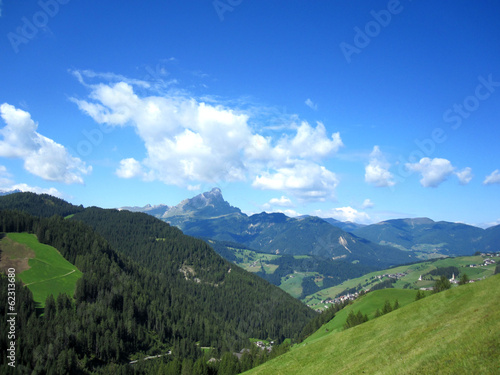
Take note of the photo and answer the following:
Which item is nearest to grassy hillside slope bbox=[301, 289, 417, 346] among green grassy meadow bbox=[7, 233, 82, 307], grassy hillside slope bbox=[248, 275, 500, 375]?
grassy hillside slope bbox=[248, 275, 500, 375]

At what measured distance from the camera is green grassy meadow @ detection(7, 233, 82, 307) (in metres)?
143

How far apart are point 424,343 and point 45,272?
183 metres

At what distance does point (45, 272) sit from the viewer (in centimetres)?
15775

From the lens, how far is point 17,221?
641 ft

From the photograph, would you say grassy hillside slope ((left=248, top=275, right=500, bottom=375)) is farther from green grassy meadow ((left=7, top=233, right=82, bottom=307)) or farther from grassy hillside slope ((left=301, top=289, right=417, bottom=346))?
green grassy meadow ((left=7, top=233, right=82, bottom=307))

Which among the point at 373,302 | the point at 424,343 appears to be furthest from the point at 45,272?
the point at 424,343

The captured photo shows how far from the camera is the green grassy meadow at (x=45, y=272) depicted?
→ 5630 inches

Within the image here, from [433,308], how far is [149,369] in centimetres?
11488

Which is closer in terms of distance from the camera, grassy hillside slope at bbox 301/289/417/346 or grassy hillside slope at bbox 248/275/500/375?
grassy hillside slope at bbox 248/275/500/375

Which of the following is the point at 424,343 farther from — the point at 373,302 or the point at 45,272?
the point at 45,272

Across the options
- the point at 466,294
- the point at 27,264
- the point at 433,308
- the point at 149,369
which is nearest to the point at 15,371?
the point at 149,369

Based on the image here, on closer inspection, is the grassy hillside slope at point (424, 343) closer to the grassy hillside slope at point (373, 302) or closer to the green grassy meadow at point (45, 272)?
the grassy hillside slope at point (373, 302)

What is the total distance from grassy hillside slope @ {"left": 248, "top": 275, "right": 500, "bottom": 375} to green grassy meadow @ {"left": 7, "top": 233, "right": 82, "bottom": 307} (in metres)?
133

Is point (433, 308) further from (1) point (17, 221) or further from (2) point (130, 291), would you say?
(1) point (17, 221)
